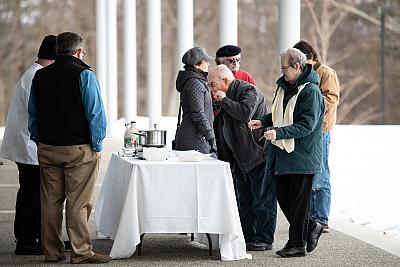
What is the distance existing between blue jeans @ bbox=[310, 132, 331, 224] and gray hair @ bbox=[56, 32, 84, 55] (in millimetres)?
2313

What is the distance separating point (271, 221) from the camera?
26.2 feet

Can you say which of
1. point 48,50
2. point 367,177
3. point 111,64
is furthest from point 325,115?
point 111,64

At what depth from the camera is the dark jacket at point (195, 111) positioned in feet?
26.3

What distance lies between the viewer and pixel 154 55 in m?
18.8

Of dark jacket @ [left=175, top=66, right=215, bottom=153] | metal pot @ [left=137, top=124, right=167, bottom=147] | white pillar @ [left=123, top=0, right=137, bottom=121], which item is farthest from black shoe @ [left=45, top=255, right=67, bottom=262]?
A: white pillar @ [left=123, top=0, right=137, bottom=121]

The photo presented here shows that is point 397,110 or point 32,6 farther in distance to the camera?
point 397,110

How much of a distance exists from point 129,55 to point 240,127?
538 inches

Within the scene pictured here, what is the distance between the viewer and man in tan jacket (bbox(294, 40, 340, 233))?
823 cm

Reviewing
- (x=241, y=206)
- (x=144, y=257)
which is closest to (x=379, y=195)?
(x=241, y=206)

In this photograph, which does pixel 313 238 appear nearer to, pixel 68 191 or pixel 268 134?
pixel 268 134

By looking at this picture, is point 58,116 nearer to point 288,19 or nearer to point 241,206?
point 241,206

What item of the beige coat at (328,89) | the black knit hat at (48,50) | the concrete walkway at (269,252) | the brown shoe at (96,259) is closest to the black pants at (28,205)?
the concrete walkway at (269,252)

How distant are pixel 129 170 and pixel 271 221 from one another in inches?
49.5

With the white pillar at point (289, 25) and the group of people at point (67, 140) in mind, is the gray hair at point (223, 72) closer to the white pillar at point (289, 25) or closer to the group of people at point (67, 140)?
the group of people at point (67, 140)
